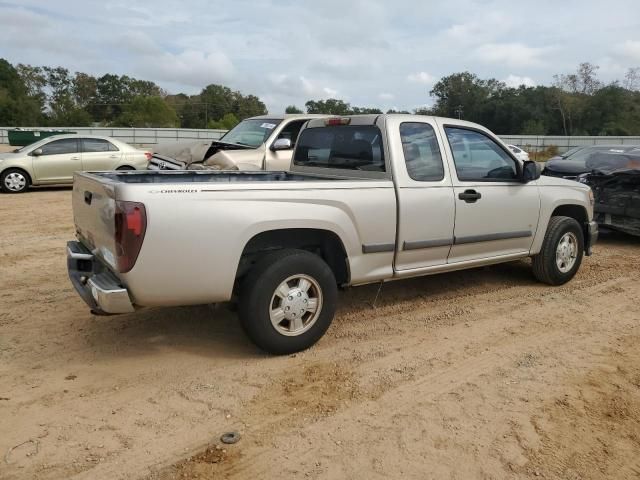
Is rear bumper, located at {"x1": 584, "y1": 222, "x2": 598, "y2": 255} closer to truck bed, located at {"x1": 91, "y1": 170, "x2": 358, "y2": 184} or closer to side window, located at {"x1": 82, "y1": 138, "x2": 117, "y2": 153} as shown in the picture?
truck bed, located at {"x1": 91, "y1": 170, "x2": 358, "y2": 184}

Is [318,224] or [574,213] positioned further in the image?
[574,213]

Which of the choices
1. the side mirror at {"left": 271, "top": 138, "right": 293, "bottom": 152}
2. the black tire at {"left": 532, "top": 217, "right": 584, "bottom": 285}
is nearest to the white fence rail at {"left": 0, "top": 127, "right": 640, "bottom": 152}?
the side mirror at {"left": 271, "top": 138, "right": 293, "bottom": 152}

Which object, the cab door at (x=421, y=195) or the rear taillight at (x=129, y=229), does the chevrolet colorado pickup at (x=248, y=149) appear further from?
the rear taillight at (x=129, y=229)

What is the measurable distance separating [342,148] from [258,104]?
278 ft

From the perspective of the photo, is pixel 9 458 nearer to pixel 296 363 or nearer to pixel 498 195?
pixel 296 363

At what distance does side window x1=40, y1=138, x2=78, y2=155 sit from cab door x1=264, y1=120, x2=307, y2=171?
6907mm

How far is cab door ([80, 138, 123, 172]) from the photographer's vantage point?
13.4 m

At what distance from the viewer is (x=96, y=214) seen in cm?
380

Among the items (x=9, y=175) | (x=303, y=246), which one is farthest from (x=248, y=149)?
(x=9, y=175)

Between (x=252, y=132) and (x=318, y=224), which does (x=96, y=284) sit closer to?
(x=318, y=224)

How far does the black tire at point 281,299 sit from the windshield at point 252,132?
17.6 ft

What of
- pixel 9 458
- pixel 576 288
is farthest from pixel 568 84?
pixel 9 458

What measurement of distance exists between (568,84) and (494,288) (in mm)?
68406

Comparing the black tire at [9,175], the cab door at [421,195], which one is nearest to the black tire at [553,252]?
the cab door at [421,195]
